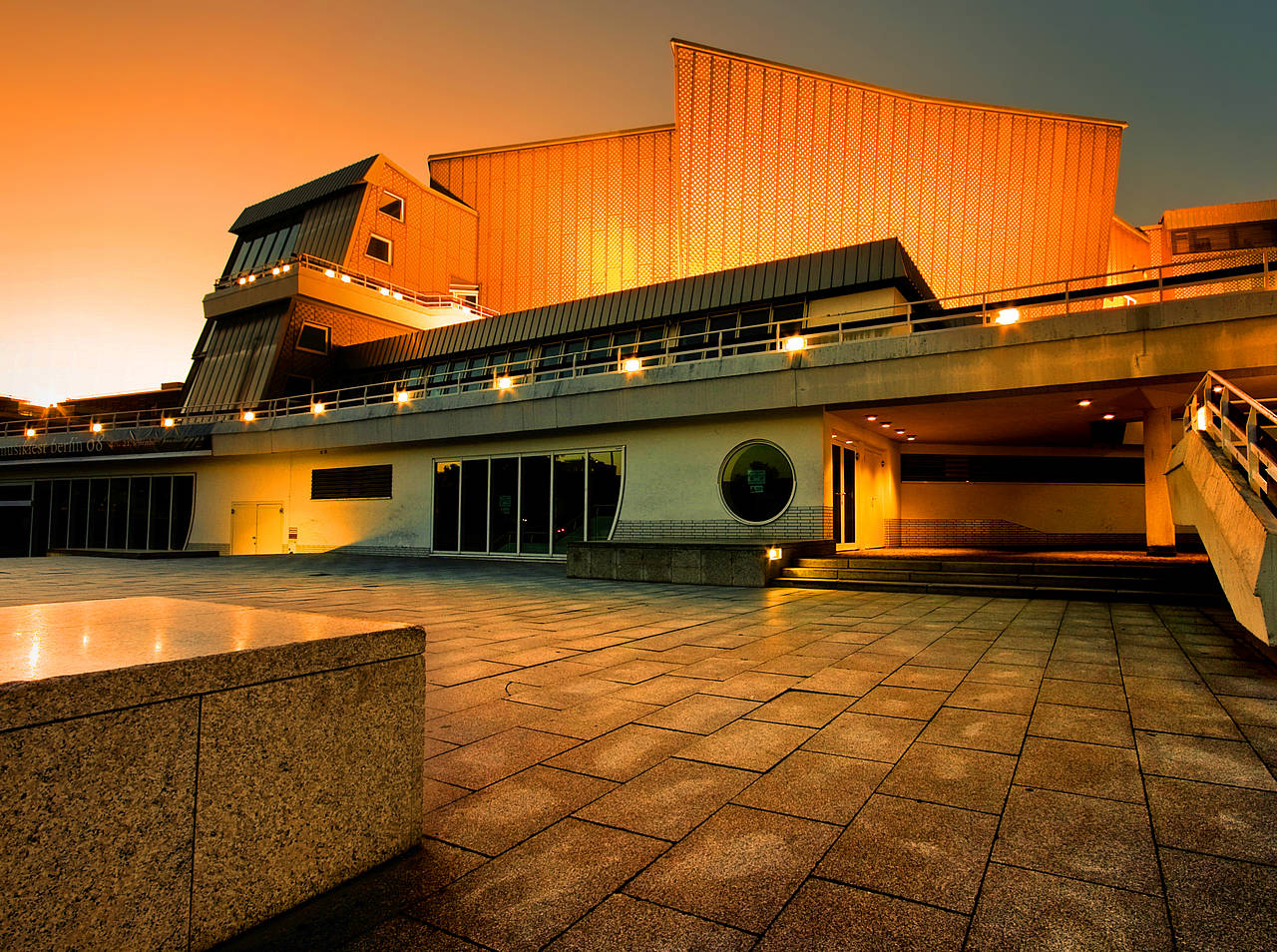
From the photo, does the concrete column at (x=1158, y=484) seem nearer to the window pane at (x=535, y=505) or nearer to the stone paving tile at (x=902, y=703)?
the stone paving tile at (x=902, y=703)

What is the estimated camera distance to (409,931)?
244 cm

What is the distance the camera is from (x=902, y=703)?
545cm

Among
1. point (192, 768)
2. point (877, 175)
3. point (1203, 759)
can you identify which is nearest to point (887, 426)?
point (1203, 759)

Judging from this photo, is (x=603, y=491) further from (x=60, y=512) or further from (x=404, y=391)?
→ (x=60, y=512)

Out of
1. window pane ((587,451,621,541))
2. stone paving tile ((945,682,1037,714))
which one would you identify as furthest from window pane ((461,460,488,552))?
stone paving tile ((945,682,1037,714))

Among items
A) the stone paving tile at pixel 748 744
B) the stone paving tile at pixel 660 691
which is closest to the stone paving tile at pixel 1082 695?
the stone paving tile at pixel 748 744

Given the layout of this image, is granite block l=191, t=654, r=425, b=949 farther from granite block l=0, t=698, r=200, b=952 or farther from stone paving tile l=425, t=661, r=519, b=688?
stone paving tile l=425, t=661, r=519, b=688

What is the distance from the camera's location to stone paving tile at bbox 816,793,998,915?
2721mm

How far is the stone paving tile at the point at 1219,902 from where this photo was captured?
2.38 meters

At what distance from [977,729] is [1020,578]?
978 centimetres

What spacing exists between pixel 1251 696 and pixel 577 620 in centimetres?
727

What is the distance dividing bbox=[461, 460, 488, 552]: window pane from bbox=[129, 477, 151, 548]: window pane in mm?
17903

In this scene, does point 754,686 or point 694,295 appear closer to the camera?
point 754,686

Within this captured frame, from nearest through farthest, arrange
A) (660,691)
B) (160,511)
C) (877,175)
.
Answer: (660,691), (160,511), (877,175)
